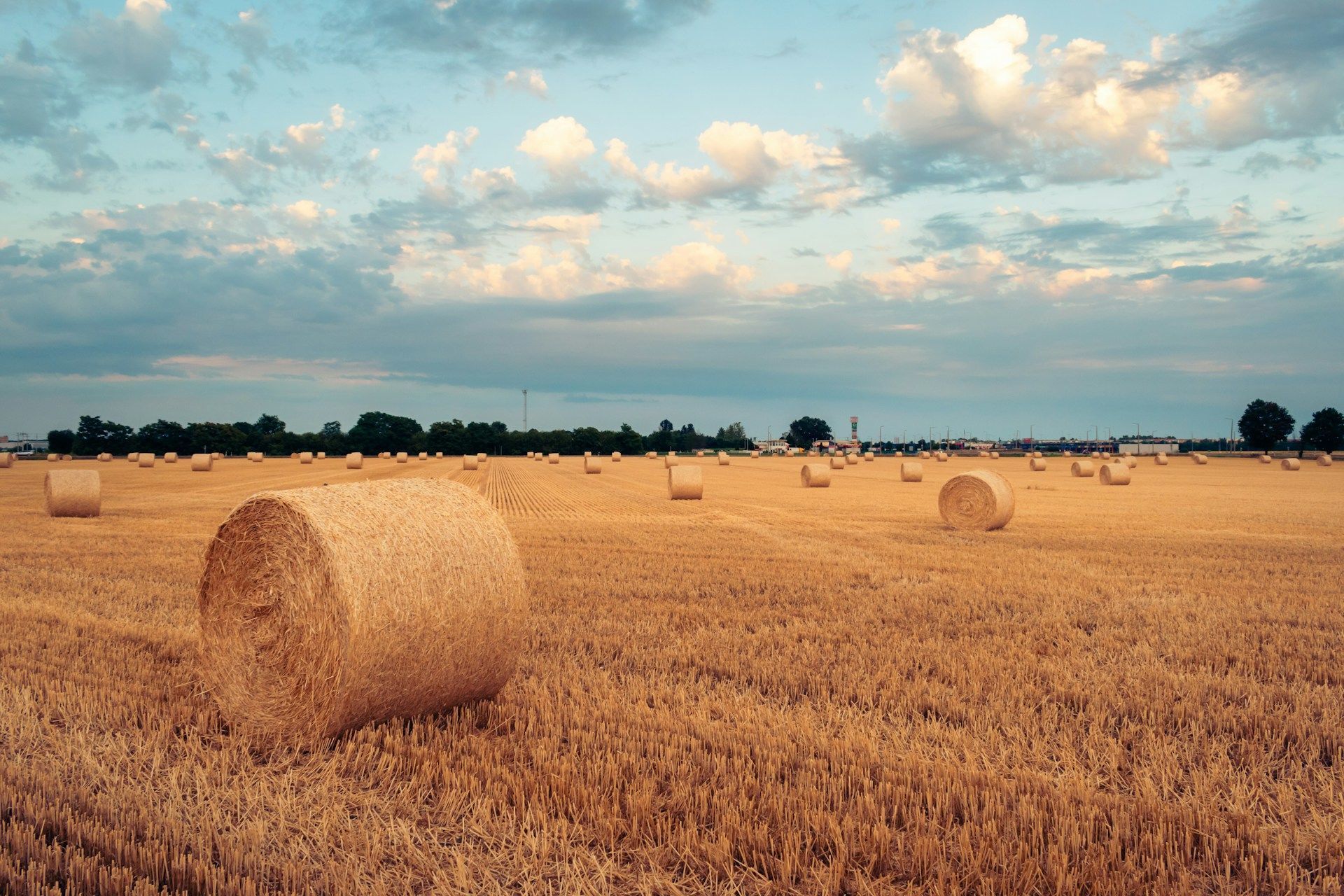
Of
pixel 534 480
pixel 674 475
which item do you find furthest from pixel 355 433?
pixel 674 475

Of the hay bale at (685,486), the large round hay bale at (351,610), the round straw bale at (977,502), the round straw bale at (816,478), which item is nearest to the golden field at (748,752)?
the large round hay bale at (351,610)

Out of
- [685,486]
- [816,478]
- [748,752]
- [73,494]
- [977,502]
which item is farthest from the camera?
[816,478]

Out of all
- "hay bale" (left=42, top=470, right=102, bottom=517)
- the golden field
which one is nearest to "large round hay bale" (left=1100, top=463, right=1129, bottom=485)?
the golden field

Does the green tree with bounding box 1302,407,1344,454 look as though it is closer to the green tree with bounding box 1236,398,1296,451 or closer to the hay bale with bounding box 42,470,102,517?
the green tree with bounding box 1236,398,1296,451

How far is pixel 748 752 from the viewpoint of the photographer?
5.11 meters

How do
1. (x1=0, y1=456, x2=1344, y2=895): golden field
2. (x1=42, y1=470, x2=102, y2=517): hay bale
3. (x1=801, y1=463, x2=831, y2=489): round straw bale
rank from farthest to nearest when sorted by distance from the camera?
(x1=801, y1=463, x2=831, y2=489): round straw bale < (x1=42, y1=470, x2=102, y2=517): hay bale < (x1=0, y1=456, x2=1344, y2=895): golden field

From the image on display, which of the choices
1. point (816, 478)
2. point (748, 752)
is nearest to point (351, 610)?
point (748, 752)

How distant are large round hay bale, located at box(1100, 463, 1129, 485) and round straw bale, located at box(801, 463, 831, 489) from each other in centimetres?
1109

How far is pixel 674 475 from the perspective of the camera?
26.9 m

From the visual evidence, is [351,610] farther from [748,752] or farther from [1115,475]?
[1115,475]

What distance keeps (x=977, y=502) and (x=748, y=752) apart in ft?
47.6

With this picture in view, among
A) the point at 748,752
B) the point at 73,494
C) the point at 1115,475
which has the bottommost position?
the point at 748,752

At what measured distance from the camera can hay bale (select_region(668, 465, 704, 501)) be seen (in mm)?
26625

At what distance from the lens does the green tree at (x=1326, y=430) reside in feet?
373
